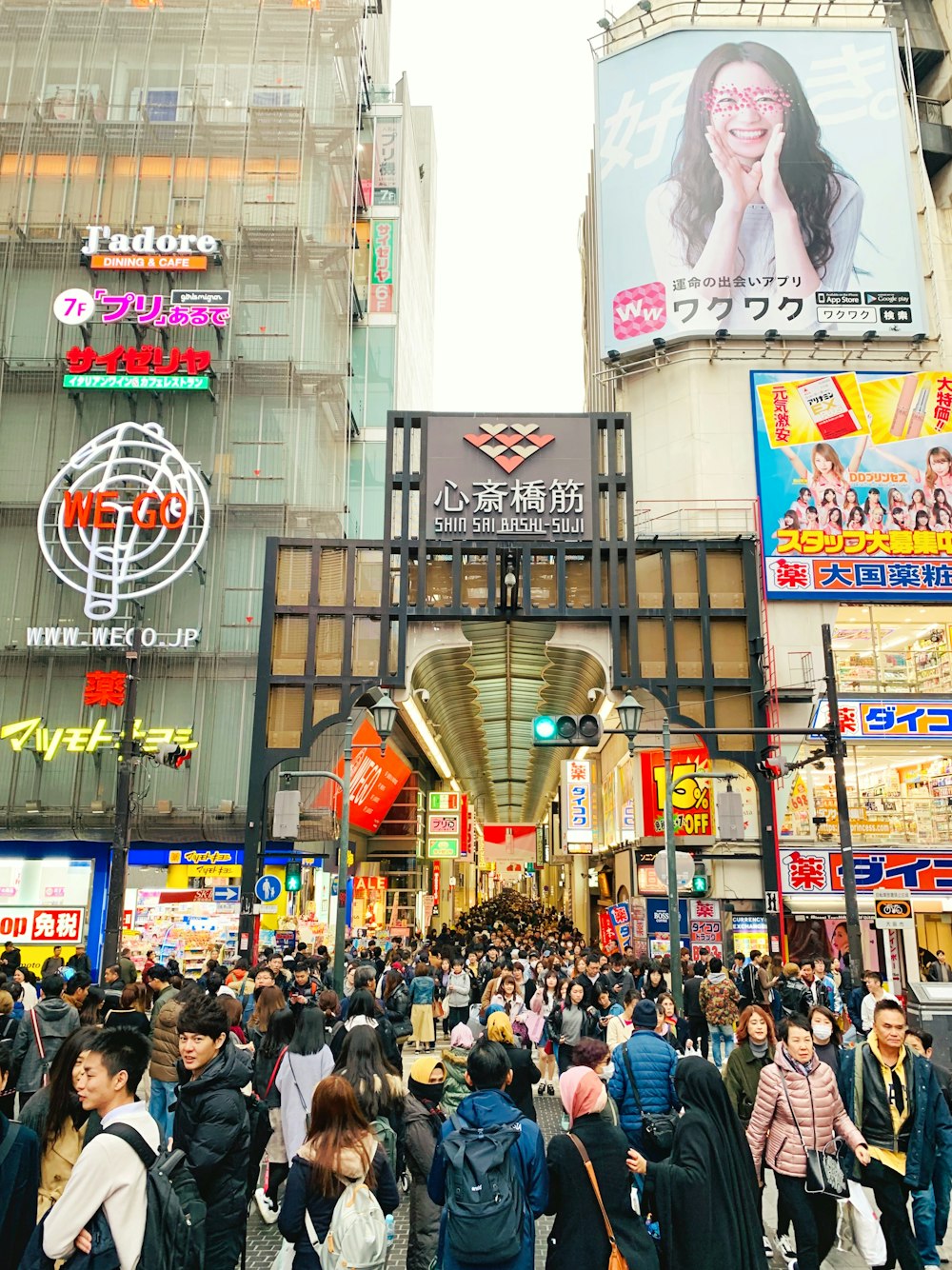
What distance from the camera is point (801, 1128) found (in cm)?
597

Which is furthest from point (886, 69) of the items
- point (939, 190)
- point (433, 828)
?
point (433, 828)

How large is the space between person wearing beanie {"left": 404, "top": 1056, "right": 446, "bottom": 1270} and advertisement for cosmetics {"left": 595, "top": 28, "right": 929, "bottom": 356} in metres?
27.4

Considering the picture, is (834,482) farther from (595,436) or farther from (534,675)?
(534,675)

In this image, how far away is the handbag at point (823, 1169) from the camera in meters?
5.77

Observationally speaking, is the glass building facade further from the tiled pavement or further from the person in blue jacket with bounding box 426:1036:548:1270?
the person in blue jacket with bounding box 426:1036:548:1270

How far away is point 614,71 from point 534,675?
20.2m

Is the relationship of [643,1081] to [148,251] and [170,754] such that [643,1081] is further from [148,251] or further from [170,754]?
[148,251]

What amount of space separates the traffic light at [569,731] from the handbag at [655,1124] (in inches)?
250

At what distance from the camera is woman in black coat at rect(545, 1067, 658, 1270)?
14.7 ft

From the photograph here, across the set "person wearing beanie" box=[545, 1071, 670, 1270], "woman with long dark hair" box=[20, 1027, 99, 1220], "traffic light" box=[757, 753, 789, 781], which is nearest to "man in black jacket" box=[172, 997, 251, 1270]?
"woman with long dark hair" box=[20, 1027, 99, 1220]

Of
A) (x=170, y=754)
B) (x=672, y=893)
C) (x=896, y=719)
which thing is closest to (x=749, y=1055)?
(x=672, y=893)

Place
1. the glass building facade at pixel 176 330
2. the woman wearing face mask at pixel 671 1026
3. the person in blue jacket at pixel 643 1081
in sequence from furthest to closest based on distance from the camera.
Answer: the glass building facade at pixel 176 330
the woman wearing face mask at pixel 671 1026
the person in blue jacket at pixel 643 1081

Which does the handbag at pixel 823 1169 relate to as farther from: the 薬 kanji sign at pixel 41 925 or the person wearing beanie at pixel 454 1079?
the 薬 kanji sign at pixel 41 925

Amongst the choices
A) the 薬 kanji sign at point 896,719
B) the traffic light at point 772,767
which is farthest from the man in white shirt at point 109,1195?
the 薬 kanji sign at point 896,719
